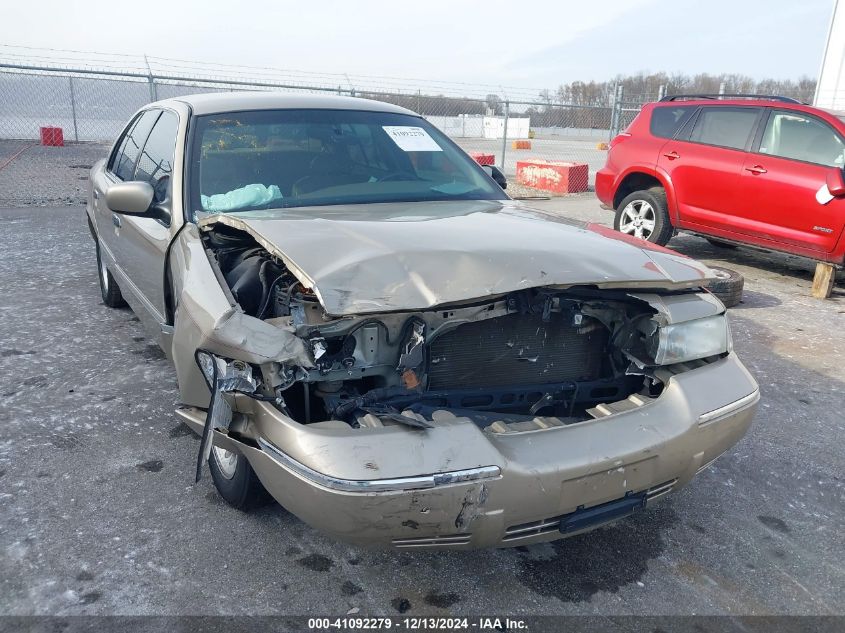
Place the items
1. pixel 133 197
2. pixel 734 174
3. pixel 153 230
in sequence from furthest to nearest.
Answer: pixel 734 174 → pixel 153 230 → pixel 133 197

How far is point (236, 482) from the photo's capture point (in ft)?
8.16

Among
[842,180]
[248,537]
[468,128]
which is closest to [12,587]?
[248,537]

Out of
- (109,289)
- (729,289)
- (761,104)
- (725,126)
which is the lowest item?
(109,289)

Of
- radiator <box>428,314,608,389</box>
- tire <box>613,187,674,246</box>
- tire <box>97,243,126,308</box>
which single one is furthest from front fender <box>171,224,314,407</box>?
tire <box>613,187,674,246</box>

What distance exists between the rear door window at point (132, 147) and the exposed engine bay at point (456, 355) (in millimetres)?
1785

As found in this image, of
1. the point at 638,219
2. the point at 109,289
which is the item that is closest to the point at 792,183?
the point at 638,219

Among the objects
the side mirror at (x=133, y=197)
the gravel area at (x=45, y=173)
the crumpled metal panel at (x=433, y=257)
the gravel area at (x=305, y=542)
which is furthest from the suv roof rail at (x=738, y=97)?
the gravel area at (x=45, y=173)

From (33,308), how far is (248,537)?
350 centimetres

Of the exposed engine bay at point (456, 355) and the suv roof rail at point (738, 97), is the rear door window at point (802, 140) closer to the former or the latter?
the suv roof rail at point (738, 97)

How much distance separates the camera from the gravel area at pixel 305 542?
2170 millimetres

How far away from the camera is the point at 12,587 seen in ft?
7.02

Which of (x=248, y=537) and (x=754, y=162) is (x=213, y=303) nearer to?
(x=248, y=537)

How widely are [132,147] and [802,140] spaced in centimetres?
580

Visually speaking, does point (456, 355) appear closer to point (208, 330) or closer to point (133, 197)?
point (208, 330)
